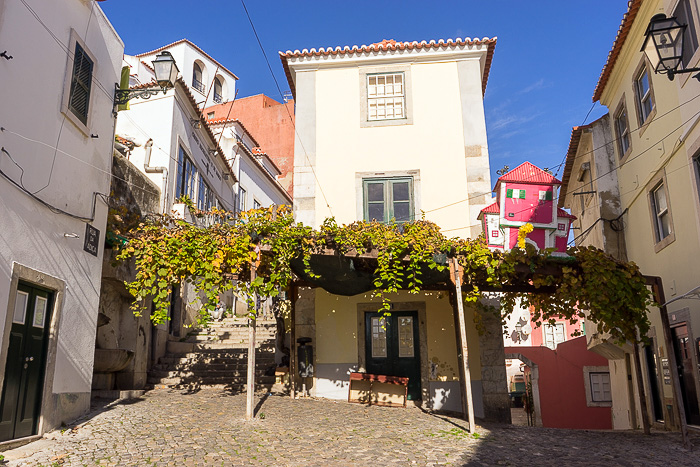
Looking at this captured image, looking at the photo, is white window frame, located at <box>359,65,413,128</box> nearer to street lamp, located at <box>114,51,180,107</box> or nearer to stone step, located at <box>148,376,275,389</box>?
street lamp, located at <box>114,51,180,107</box>

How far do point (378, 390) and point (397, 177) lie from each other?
15.6 feet

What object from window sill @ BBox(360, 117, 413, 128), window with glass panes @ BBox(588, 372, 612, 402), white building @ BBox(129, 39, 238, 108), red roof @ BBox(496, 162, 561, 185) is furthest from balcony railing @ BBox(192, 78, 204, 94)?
red roof @ BBox(496, 162, 561, 185)

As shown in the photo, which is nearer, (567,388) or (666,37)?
(666,37)

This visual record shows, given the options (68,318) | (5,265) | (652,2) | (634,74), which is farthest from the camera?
(634,74)

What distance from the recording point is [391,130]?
13492 millimetres

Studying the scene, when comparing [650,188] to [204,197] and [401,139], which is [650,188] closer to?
[401,139]

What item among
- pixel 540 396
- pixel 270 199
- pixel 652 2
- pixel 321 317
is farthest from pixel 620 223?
pixel 270 199

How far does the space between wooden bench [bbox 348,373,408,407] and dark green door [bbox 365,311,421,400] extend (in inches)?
13.8

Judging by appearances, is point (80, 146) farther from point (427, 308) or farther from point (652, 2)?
point (652, 2)

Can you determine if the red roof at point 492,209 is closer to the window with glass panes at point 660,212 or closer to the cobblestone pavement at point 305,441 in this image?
the window with glass panes at point 660,212

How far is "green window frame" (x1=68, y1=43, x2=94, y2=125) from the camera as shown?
887cm

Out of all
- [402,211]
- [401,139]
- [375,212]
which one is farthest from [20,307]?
[401,139]

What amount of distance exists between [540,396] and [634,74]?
1468cm

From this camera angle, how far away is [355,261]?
10.0m
